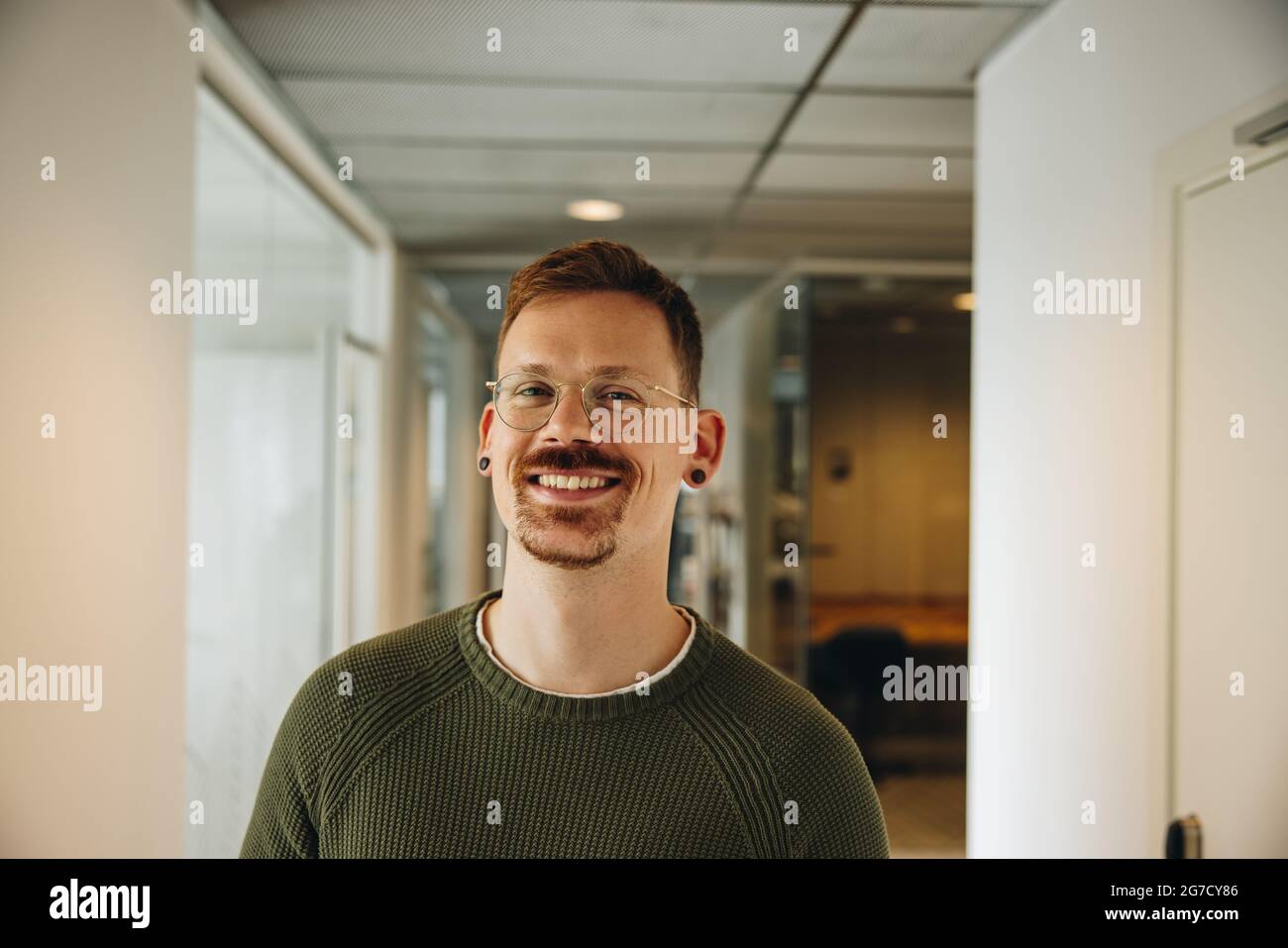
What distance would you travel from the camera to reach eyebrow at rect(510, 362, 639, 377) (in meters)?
1.14

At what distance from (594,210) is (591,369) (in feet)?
6.49

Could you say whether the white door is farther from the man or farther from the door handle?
the man

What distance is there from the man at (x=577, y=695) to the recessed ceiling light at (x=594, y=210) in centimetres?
183

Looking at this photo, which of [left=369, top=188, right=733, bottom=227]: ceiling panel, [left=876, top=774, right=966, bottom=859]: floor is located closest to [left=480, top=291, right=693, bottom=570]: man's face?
[left=369, top=188, right=733, bottom=227]: ceiling panel

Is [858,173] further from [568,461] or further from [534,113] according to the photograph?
[568,461]

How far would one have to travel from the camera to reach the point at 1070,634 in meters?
1.73

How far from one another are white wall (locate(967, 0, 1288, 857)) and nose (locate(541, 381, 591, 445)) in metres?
0.95

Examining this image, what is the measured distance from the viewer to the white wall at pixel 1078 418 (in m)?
1.48

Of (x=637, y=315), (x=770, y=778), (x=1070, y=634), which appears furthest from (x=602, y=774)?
(x=1070, y=634)

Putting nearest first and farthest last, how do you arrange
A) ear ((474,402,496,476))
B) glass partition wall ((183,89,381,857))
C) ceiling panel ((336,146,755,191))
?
ear ((474,402,496,476))
glass partition wall ((183,89,381,857))
ceiling panel ((336,146,755,191))

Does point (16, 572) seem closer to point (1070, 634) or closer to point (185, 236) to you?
point (185, 236)

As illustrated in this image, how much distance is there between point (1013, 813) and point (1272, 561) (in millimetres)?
870

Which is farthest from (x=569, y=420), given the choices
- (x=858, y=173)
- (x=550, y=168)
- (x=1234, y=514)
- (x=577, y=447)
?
(x=858, y=173)

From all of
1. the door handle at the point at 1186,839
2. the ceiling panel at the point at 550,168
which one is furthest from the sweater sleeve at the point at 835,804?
the ceiling panel at the point at 550,168
